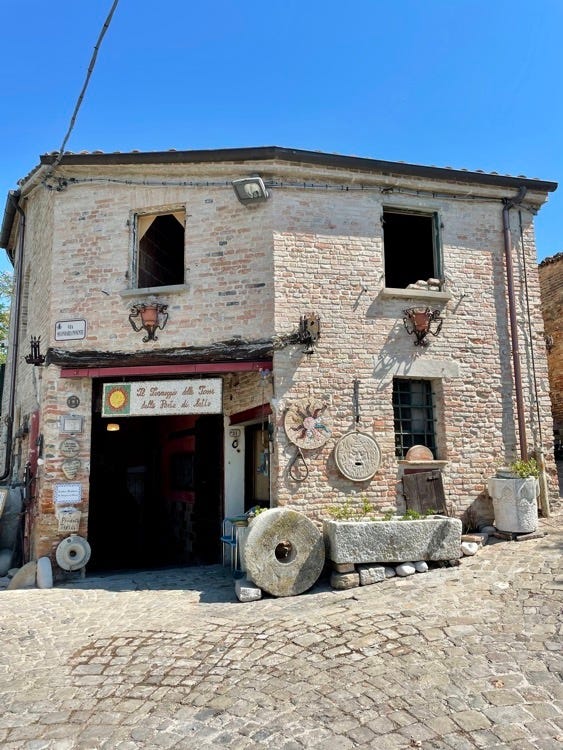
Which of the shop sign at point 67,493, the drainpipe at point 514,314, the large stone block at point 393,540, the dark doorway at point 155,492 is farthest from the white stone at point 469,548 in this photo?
the shop sign at point 67,493

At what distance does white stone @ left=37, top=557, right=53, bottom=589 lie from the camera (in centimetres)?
743

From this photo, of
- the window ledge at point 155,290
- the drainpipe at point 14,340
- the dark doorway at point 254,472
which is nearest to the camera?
the window ledge at point 155,290

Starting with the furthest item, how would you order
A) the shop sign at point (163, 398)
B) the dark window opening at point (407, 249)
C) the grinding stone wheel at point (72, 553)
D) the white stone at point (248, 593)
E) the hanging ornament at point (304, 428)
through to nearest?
the dark window opening at point (407, 249), the shop sign at point (163, 398), the grinding stone wheel at point (72, 553), the hanging ornament at point (304, 428), the white stone at point (248, 593)

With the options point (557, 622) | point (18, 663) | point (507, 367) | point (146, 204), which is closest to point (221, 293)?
point (146, 204)

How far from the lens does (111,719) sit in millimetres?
3781

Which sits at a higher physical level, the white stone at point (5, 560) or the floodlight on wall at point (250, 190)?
the floodlight on wall at point (250, 190)

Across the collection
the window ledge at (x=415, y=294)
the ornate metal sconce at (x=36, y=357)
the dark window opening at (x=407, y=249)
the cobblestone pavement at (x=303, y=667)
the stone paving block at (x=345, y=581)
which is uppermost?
the dark window opening at (x=407, y=249)

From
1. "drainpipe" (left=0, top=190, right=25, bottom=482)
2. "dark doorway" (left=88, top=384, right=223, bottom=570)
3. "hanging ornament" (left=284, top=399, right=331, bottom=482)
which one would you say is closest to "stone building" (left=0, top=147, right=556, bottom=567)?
"hanging ornament" (left=284, top=399, right=331, bottom=482)

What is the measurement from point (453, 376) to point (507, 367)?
3.44ft

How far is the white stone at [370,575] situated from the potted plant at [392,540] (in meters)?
0.10

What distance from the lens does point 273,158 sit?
8180 millimetres

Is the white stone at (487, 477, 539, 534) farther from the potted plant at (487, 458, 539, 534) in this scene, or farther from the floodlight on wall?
the floodlight on wall

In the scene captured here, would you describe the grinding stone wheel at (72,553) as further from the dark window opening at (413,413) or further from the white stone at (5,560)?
the dark window opening at (413,413)

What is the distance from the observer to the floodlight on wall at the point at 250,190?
25.3 feet
